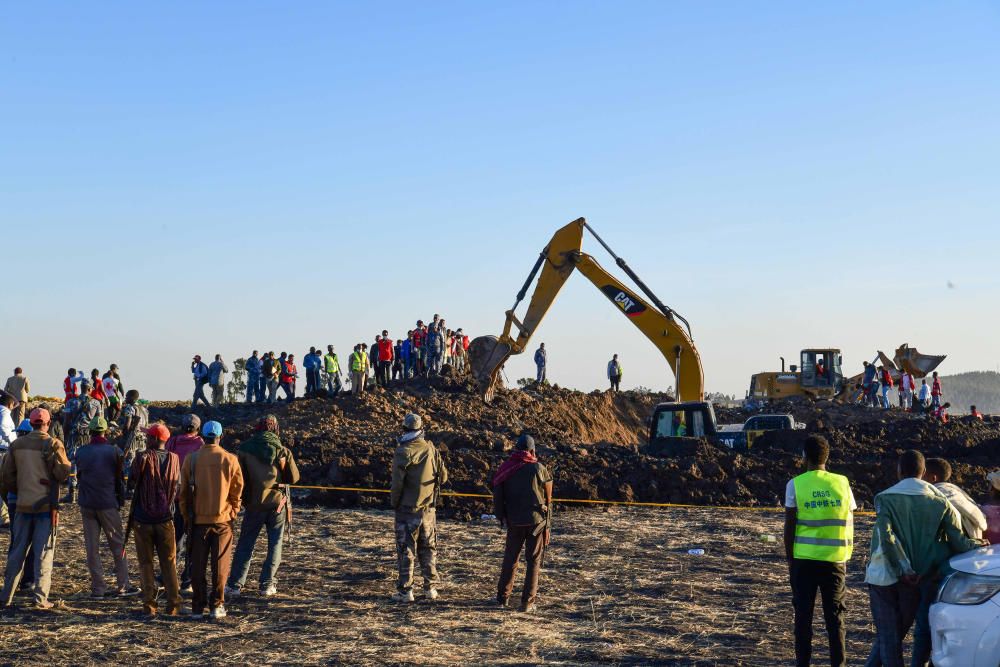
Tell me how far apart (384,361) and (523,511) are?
26300 millimetres

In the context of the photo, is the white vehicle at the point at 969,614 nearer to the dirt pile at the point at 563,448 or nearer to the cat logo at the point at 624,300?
the dirt pile at the point at 563,448

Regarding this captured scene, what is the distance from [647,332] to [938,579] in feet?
68.0

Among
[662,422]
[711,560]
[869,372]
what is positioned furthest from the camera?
[869,372]

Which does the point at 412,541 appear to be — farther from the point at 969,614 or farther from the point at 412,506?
the point at 969,614

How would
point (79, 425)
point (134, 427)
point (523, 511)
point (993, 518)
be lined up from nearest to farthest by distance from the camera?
point (993, 518), point (523, 511), point (134, 427), point (79, 425)

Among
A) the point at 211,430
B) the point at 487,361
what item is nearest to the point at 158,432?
the point at 211,430

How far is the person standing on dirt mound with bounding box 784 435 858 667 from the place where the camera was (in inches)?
316

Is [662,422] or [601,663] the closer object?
[601,663]

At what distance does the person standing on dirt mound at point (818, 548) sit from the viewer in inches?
316

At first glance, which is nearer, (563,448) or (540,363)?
(563,448)

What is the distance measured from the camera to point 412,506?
1106cm

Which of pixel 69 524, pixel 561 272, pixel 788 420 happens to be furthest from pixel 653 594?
pixel 561 272

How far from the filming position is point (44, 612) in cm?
1051

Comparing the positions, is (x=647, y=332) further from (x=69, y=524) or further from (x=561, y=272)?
(x=69, y=524)
